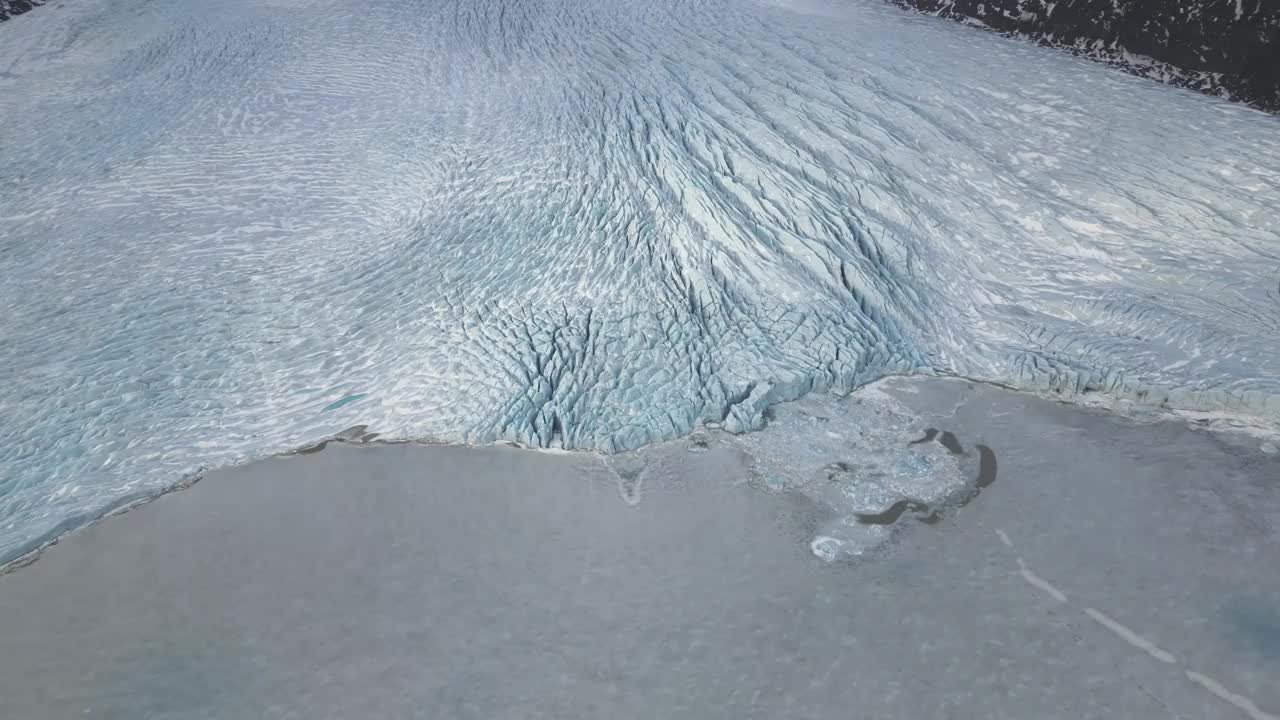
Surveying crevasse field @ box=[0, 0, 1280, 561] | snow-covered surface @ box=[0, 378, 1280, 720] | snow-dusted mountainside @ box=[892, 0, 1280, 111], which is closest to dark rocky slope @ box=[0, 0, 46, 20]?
crevasse field @ box=[0, 0, 1280, 561]

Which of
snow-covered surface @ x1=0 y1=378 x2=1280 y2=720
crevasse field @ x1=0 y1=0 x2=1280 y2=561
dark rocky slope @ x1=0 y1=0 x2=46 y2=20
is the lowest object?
snow-covered surface @ x1=0 y1=378 x2=1280 y2=720

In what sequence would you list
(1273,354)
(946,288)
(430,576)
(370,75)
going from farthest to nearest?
(370,75), (946,288), (1273,354), (430,576)

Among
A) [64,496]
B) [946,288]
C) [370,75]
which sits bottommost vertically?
[64,496]

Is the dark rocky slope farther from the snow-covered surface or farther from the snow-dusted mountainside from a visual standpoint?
the snow-dusted mountainside

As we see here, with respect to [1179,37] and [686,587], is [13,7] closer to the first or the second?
[686,587]

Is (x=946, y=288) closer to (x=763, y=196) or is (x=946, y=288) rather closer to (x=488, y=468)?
(x=763, y=196)

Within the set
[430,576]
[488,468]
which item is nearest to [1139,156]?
[488,468]

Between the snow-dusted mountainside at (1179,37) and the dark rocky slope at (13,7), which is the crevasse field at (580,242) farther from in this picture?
the dark rocky slope at (13,7)
